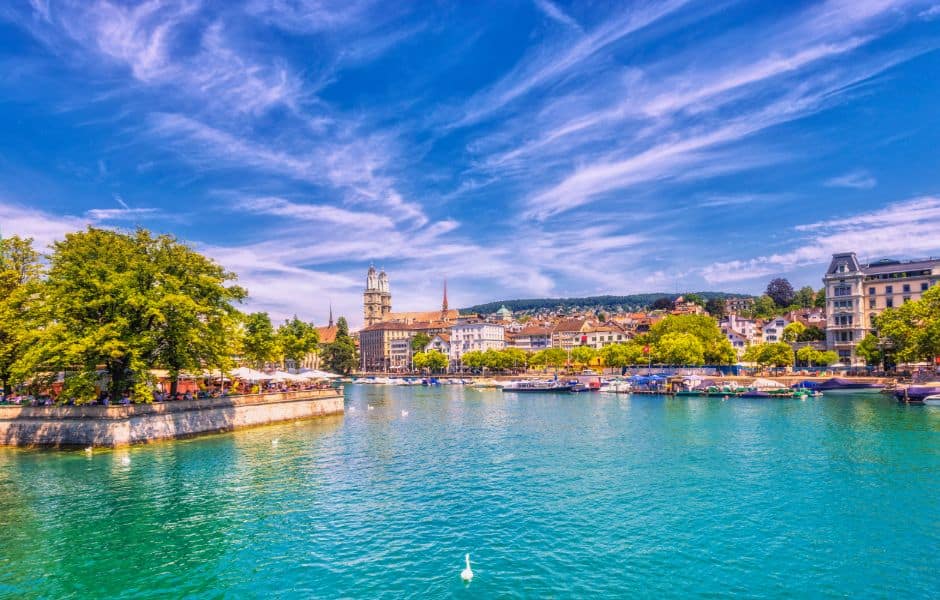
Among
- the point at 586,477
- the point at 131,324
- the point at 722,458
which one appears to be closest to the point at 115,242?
the point at 131,324

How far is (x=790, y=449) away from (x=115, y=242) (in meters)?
51.0

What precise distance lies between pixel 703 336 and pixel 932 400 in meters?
66.6

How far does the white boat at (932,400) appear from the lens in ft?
210

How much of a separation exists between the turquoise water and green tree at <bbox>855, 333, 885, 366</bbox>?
5874 centimetres

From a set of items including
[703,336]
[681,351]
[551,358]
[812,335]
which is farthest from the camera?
[551,358]

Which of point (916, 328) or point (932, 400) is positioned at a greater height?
point (916, 328)

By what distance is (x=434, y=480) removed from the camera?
3062 cm

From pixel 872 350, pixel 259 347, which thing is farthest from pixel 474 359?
pixel 259 347

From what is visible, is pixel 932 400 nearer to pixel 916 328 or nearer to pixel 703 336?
pixel 916 328

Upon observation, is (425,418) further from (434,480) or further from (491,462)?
(434,480)

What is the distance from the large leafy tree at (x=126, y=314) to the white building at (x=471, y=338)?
483ft

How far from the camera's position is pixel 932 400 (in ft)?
212

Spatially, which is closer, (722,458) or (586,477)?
(586,477)

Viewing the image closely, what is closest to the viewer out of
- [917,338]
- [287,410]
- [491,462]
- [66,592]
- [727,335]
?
[66,592]
